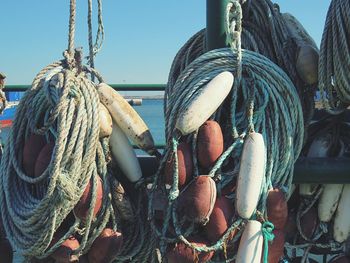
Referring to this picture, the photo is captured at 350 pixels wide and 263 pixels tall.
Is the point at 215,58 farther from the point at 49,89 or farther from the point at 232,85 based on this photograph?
the point at 49,89

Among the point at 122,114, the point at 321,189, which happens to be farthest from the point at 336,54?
the point at 122,114

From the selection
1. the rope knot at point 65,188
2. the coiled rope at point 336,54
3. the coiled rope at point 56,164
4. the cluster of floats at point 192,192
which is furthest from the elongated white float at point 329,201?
the rope knot at point 65,188

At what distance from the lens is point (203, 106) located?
2.29 metres

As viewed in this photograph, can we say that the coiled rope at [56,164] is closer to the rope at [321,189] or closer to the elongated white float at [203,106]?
the elongated white float at [203,106]

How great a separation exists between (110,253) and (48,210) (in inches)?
12.9

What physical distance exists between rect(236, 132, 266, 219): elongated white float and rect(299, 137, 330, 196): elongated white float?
419mm

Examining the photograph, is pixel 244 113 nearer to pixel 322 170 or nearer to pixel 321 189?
pixel 322 170

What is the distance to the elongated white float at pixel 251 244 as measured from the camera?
2230 millimetres

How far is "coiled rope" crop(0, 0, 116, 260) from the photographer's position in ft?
7.43

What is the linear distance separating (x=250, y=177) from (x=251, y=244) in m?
0.27

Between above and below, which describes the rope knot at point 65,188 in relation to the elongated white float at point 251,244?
above

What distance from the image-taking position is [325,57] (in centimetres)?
254

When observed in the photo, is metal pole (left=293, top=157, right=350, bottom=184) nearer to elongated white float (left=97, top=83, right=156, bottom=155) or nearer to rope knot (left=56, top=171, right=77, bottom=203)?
elongated white float (left=97, top=83, right=156, bottom=155)

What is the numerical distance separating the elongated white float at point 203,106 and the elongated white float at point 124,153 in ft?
1.00
